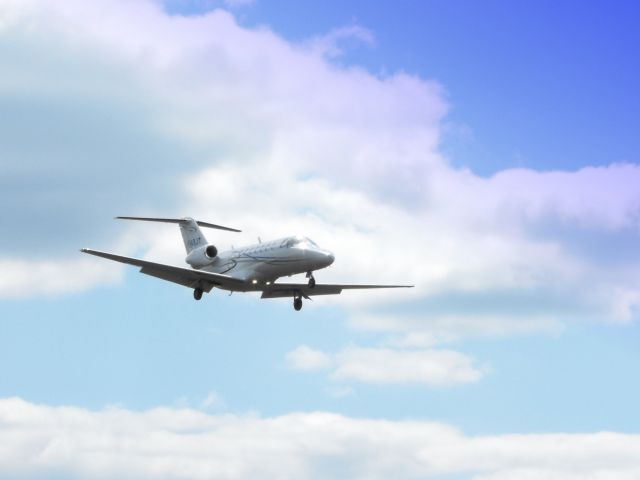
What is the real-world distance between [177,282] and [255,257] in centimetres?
541

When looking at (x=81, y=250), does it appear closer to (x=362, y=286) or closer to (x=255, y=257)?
(x=255, y=257)

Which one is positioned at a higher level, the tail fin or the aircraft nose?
the tail fin

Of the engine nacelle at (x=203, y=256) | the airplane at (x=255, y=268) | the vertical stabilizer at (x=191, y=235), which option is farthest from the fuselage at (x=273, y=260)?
the vertical stabilizer at (x=191, y=235)

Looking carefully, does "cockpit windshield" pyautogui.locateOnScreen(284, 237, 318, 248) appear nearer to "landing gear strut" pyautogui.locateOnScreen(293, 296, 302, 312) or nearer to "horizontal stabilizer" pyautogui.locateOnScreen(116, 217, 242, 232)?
"landing gear strut" pyautogui.locateOnScreen(293, 296, 302, 312)

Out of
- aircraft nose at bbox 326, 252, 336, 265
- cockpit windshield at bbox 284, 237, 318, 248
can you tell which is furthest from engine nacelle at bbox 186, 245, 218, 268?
aircraft nose at bbox 326, 252, 336, 265

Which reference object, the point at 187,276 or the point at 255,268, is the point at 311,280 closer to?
the point at 255,268

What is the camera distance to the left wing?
179ft

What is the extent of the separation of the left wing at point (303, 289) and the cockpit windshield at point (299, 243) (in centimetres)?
468

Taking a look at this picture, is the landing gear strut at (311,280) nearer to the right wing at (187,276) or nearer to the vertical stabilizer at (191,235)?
the right wing at (187,276)

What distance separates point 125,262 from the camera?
49.9 m

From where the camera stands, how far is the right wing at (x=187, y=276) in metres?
51.1

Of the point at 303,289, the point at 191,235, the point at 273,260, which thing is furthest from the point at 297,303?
the point at 191,235

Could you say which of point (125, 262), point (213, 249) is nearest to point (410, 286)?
point (213, 249)

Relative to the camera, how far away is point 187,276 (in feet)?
174
